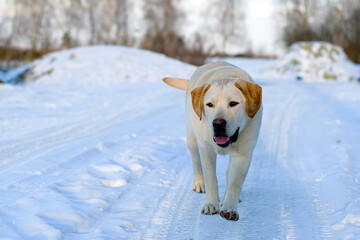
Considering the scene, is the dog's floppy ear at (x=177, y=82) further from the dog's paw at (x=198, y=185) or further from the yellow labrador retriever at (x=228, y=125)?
the dog's paw at (x=198, y=185)

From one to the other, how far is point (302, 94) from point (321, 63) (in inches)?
315

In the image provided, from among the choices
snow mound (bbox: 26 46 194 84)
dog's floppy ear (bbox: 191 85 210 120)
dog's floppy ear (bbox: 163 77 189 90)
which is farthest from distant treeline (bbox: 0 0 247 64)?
dog's floppy ear (bbox: 191 85 210 120)

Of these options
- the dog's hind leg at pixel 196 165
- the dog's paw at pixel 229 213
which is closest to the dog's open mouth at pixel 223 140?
the dog's paw at pixel 229 213

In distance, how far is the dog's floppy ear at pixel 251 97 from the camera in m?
3.17

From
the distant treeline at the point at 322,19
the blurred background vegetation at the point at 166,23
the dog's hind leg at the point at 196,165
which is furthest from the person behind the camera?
the distant treeline at the point at 322,19

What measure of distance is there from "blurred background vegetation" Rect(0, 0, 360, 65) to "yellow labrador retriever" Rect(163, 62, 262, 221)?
2173 cm

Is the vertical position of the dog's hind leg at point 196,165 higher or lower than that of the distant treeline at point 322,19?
higher

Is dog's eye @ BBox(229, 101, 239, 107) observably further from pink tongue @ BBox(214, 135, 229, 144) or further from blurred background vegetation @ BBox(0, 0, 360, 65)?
blurred background vegetation @ BBox(0, 0, 360, 65)

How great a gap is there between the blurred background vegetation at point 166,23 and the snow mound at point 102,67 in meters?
8.80

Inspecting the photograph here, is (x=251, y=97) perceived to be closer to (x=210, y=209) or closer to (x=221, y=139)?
(x=221, y=139)

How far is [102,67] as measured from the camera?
14.9m

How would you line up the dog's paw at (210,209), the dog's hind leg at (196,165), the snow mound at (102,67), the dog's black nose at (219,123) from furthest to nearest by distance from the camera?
1. the snow mound at (102,67)
2. the dog's hind leg at (196,165)
3. the dog's paw at (210,209)
4. the dog's black nose at (219,123)

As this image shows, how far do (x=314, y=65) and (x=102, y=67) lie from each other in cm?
1014

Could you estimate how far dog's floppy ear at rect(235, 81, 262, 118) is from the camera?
3.17 m
